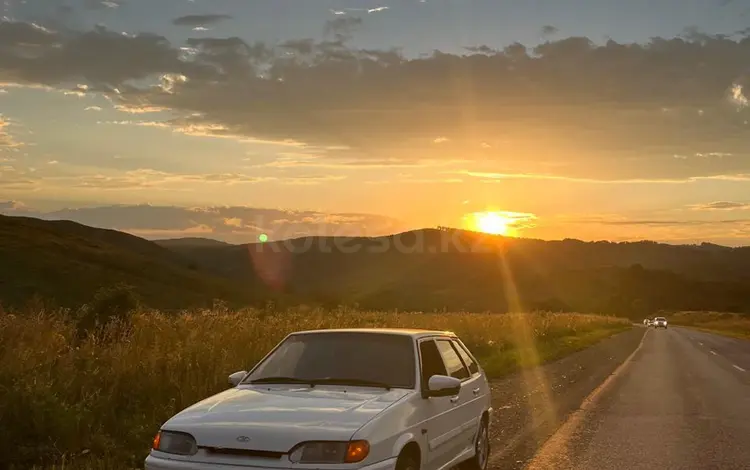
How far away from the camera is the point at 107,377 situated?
9.95 metres

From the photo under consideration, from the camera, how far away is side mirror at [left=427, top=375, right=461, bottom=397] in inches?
262

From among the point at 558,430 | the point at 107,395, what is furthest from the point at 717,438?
the point at 107,395

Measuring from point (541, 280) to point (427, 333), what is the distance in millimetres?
163881

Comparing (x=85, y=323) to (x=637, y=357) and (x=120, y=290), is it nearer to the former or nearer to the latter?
(x=120, y=290)

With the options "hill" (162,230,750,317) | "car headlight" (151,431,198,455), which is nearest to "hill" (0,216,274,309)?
"hill" (162,230,750,317)

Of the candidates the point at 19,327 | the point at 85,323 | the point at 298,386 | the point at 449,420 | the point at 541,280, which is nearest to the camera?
the point at 298,386

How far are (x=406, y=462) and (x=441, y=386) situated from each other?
80 cm

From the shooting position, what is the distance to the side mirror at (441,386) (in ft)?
21.9

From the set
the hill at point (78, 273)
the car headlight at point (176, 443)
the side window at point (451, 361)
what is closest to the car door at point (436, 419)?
the side window at point (451, 361)

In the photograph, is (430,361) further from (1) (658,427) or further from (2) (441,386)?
(1) (658,427)

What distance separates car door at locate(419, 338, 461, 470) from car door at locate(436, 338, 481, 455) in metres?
0.06

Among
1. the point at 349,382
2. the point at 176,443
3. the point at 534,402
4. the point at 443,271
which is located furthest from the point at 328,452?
the point at 443,271

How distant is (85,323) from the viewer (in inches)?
682

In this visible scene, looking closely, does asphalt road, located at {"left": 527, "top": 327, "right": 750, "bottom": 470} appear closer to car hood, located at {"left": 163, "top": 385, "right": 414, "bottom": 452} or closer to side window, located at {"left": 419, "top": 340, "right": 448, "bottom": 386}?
side window, located at {"left": 419, "top": 340, "right": 448, "bottom": 386}
